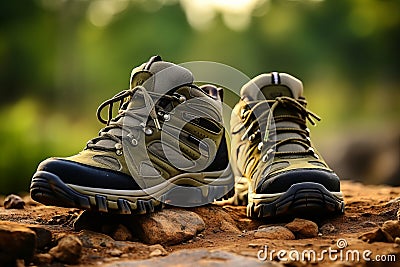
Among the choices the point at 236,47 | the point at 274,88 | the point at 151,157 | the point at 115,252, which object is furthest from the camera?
the point at 236,47

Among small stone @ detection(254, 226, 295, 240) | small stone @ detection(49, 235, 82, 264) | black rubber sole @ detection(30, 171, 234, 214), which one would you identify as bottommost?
small stone @ detection(49, 235, 82, 264)

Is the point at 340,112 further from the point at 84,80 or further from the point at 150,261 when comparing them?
the point at 150,261

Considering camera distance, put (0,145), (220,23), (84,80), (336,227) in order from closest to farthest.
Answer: (336,227) < (0,145) < (84,80) < (220,23)

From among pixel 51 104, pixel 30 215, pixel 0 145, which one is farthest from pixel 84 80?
pixel 30 215

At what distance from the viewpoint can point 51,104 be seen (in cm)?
862

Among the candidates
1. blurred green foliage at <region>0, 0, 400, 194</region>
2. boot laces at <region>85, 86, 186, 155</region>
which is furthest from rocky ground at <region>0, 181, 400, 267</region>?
blurred green foliage at <region>0, 0, 400, 194</region>

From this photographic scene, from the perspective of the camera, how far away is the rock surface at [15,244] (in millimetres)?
1473

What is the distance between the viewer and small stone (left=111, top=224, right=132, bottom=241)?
5.84 ft

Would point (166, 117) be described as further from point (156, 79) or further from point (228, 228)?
point (228, 228)

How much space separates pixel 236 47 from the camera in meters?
10.3

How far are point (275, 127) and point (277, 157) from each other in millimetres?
133

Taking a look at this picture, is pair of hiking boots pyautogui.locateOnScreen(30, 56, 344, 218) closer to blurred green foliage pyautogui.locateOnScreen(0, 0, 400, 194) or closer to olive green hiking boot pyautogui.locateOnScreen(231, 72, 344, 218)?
olive green hiking boot pyautogui.locateOnScreen(231, 72, 344, 218)

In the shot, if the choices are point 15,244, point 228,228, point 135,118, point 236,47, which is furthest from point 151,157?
point 236,47

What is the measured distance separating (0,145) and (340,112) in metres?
5.84
